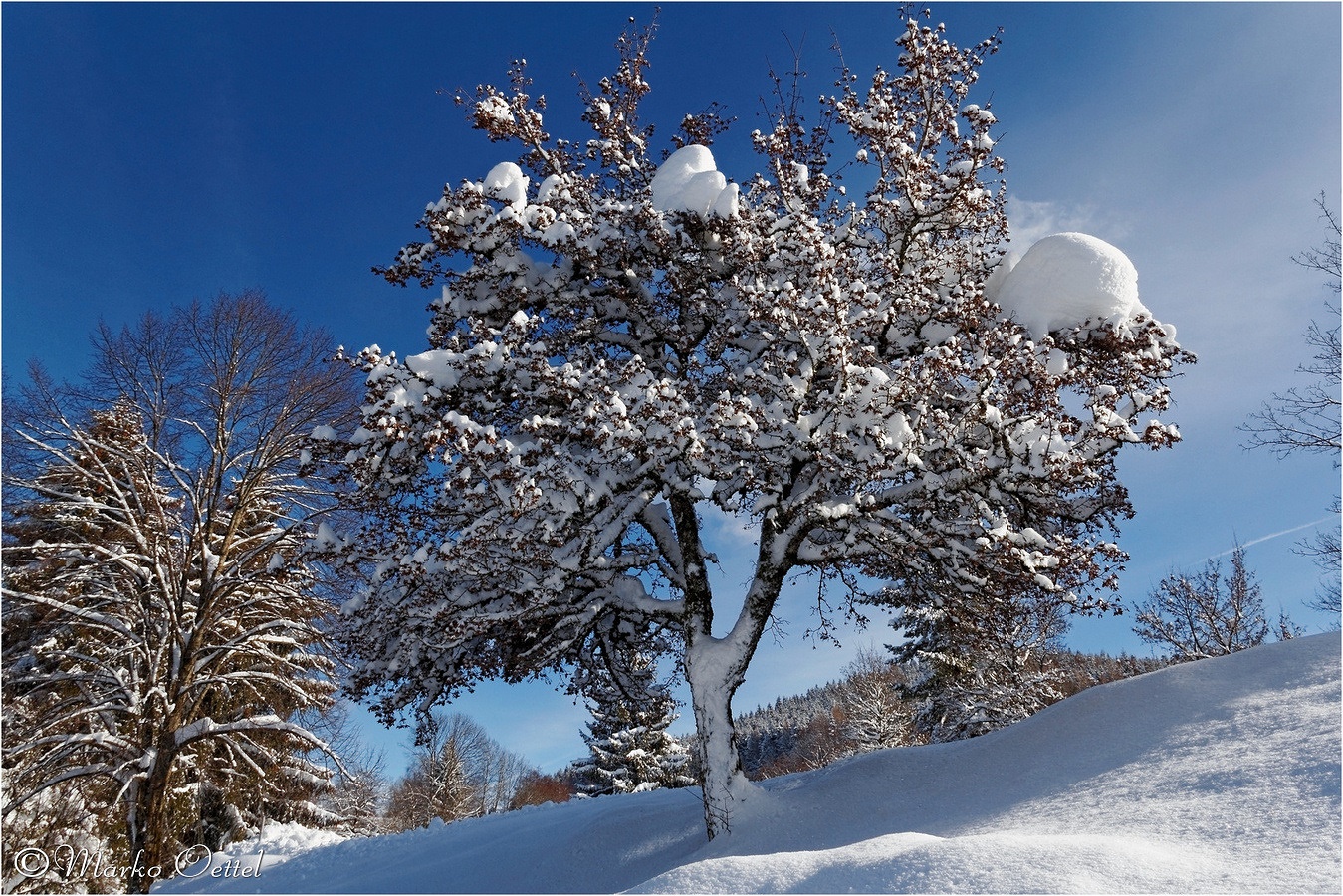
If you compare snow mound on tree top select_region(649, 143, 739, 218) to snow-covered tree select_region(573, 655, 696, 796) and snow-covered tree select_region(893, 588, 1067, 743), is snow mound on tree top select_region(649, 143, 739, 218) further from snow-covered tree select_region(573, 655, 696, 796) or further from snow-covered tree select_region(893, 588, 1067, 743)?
snow-covered tree select_region(573, 655, 696, 796)

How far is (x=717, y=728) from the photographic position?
8383mm

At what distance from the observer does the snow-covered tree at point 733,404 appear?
746 centimetres

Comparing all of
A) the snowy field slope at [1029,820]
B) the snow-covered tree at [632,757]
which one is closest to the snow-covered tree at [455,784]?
the snow-covered tree at [632,757]

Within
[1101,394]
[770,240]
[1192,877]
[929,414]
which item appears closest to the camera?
[1192,877]

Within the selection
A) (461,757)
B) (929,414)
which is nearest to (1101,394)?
(929,414)

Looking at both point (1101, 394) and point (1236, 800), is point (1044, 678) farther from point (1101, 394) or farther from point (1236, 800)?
point (1236, 800)

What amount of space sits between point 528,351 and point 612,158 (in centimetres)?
447

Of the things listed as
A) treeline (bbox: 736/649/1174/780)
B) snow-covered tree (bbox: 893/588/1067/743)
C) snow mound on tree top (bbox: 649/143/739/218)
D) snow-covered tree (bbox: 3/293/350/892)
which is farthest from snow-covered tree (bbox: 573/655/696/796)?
snow mound on tree top (bbox: 649/143/739/218)

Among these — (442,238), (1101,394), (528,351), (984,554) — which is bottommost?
(984,554)

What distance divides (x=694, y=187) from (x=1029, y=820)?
283 inches

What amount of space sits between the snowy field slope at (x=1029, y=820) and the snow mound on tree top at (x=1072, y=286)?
3.91 meters

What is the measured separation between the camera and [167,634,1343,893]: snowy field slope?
12.4ft

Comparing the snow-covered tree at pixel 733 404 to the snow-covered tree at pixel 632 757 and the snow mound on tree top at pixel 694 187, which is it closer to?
the snow mound on tree top at pixel 694 187

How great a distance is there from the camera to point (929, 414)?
7.82m
